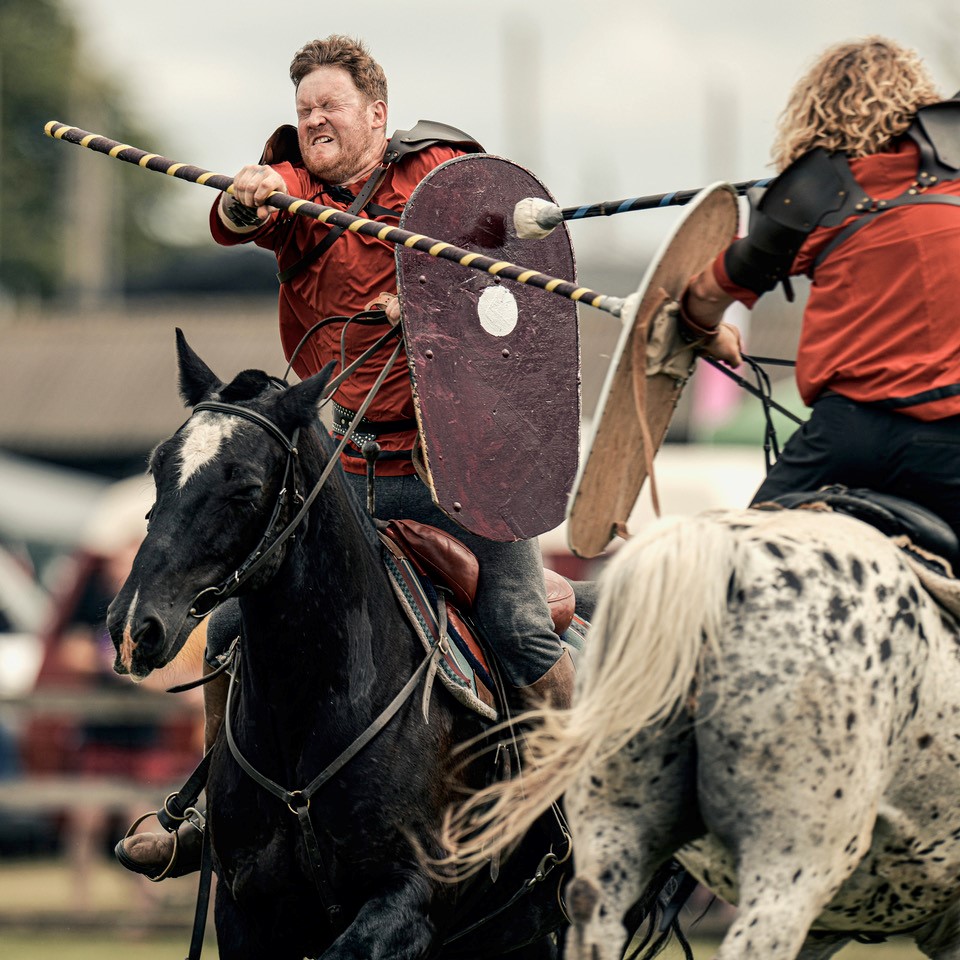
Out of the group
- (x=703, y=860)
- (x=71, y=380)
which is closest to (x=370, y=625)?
(x=703, y=860)

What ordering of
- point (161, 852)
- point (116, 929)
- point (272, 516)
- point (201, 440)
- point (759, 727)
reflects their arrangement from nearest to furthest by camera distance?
point (759, 727) < point (201, 440) < point (272, 516) < point (161, 852) < point (116, 929)

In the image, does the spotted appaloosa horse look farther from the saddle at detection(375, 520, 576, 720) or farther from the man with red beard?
the man with red beard

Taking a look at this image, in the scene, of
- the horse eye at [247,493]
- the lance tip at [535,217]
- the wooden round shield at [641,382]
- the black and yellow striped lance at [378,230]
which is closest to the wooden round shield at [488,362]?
the black and yellow striped lance at [378,230]

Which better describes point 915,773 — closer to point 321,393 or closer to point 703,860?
point 703,860

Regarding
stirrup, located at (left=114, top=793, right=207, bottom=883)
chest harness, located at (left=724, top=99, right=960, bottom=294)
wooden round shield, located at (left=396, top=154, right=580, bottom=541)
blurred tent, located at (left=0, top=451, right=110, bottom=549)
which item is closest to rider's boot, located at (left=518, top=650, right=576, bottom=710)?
wooden round shield, located at (left=396, top=154, right=580, bottom=541)

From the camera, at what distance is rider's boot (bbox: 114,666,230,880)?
231 inches

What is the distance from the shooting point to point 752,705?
3.76 m

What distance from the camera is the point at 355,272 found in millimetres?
5863

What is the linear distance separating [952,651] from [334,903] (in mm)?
1965

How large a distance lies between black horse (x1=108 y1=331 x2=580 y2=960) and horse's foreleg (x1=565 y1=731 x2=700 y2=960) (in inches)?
46.8

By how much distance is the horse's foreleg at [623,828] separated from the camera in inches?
154

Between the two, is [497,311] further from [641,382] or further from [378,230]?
[641,382]

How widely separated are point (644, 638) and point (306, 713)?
1723mm

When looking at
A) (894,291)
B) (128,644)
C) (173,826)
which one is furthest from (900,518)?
(173,826)
